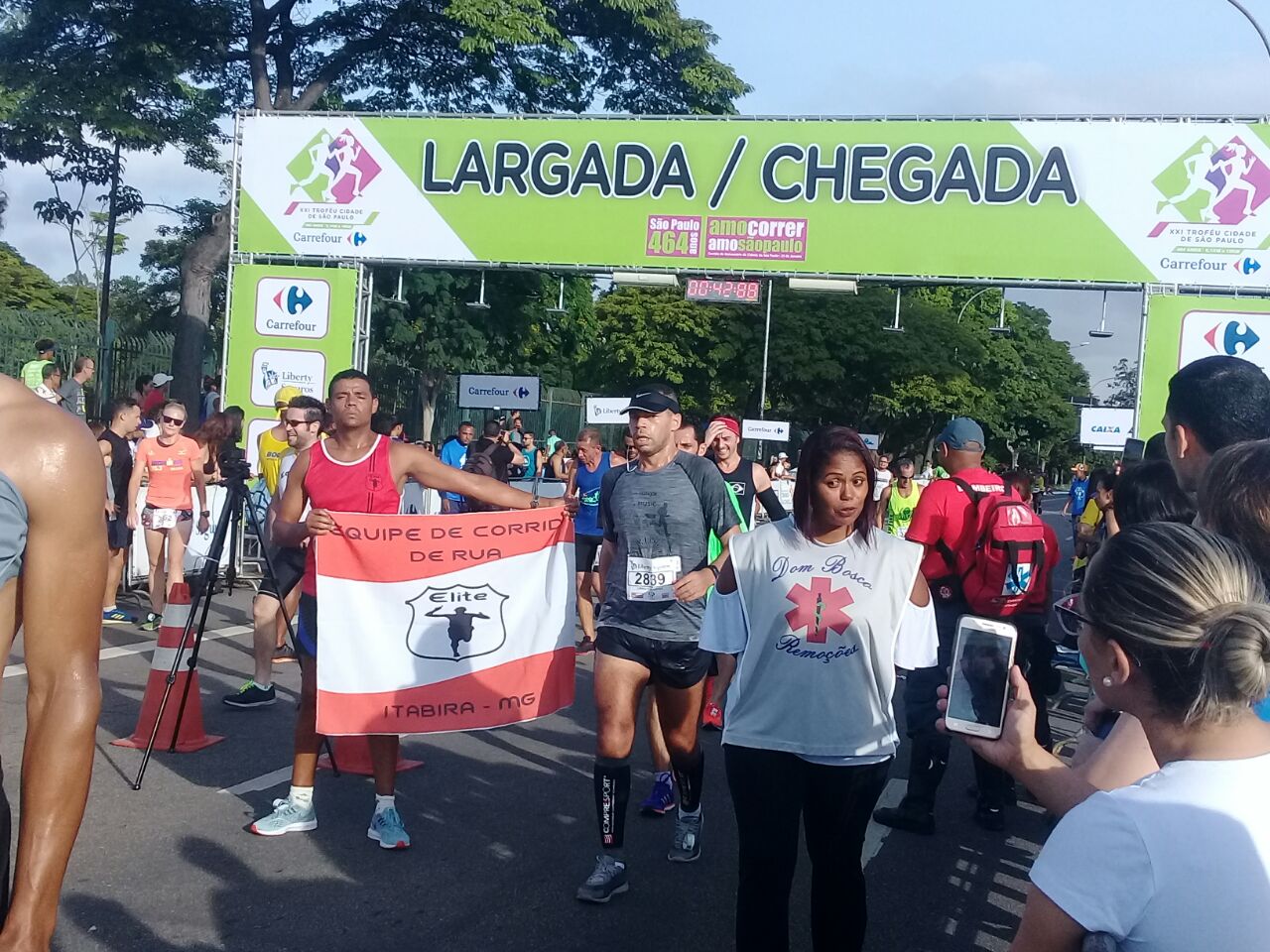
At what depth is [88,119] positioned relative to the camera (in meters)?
24.0

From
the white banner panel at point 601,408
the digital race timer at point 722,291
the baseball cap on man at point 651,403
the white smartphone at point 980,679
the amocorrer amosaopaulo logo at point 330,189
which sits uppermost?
the amocorrer amosaopaulo logo at point 330,189

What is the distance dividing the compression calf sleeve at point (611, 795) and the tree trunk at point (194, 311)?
18254 mm

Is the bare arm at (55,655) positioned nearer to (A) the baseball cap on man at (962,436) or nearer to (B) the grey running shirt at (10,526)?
A: (B) the grey running shirt at (10,526)

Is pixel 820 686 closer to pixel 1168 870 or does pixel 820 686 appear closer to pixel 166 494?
pixel 1168 870

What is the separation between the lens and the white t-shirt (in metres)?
1.69

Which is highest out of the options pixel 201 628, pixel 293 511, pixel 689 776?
pixel 293 511

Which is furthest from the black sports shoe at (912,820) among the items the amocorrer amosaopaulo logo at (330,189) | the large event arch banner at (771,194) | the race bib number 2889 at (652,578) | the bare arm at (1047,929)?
the amocorrer amosaopaulo logo at (330,189)

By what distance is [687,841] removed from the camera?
5.52 m

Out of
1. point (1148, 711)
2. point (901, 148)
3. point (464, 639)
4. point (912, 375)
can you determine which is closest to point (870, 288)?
point (912, 375)

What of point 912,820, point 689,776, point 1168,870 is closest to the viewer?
point 1168,870

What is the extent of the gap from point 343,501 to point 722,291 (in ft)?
39.4

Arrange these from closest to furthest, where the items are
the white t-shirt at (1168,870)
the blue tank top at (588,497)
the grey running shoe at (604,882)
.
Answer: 1. the white t-shirt at (1168,870)
2. the grey running shoe at (604,882)
3. the blue tank top at (588,497)

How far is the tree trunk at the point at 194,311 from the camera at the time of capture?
72.3 feet

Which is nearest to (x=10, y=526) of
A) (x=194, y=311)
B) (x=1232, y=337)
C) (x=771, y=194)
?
(x=771, y=194)
